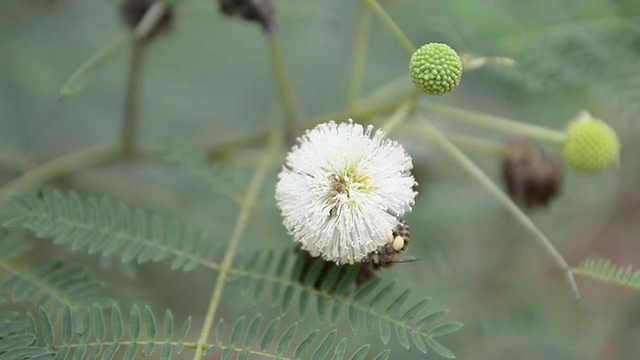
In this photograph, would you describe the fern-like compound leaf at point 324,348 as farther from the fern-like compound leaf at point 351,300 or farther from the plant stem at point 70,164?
the plant stem at point 70,164

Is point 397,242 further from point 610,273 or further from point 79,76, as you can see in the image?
point 79,76

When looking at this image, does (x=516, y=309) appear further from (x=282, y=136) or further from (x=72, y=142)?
(x=72, y=142)

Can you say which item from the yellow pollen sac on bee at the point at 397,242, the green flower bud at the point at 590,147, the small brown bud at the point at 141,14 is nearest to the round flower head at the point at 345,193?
the yellow pollen sac on bee at the point at 397,242

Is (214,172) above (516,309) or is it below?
above

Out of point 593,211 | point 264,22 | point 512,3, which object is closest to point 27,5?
point 264,22

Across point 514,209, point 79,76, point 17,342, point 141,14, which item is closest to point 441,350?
point 514,209

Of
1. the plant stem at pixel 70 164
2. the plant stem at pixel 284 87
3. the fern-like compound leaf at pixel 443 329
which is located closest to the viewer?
the fern-like compound leaf at pixel 443 329
